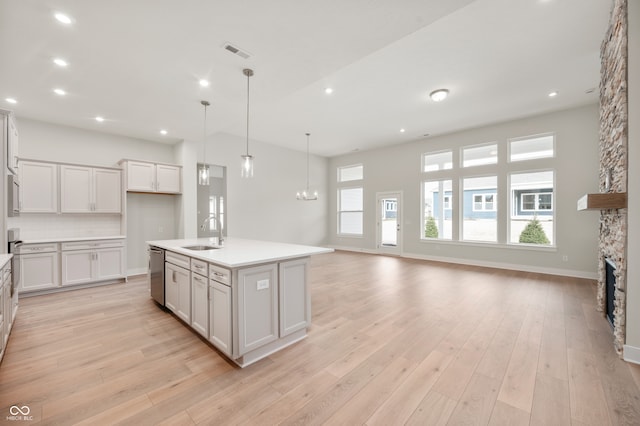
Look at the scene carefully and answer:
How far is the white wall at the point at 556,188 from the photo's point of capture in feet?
16.9

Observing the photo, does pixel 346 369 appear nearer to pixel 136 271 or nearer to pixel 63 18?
pixel 63 18

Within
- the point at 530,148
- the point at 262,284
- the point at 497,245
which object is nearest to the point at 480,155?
the point at 530,148

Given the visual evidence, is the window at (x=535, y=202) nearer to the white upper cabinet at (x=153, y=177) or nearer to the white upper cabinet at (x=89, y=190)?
the white upper cabinet at (x=153, y=177)

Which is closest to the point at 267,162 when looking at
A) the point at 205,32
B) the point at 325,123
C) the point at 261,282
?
the point at 325,123

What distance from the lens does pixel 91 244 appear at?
15.1ft

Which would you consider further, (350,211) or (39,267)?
(350,211)

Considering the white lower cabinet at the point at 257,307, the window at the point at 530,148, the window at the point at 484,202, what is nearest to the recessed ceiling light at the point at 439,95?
the window at the point at 530,148

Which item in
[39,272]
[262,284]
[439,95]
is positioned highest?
[439,95]

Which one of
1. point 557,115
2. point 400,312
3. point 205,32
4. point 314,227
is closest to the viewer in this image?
point 205,32

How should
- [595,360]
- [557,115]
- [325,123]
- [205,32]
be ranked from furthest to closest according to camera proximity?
[325,123]
[557,115]
[205,32]
[595,360]

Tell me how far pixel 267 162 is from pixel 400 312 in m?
5.91

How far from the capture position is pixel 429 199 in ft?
24.3

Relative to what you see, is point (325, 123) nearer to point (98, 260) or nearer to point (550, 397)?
point (98, 260)

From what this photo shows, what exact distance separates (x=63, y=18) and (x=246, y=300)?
2.93m
